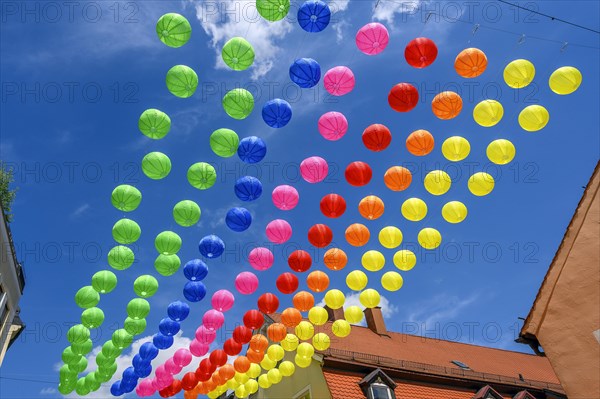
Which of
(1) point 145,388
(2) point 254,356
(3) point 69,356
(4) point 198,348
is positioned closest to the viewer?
(3) point 69,356

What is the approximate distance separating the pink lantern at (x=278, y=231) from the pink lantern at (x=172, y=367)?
551cm

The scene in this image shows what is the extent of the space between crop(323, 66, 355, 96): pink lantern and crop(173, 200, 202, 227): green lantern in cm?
371

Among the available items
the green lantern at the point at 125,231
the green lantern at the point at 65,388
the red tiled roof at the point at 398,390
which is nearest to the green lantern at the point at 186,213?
the green lantern at the point at 125,231

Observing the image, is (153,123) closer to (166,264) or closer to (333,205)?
(166,264)

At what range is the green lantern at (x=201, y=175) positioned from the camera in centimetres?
877

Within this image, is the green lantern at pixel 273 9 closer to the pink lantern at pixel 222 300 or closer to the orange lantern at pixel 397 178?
the orange lantern at pixel 397 178

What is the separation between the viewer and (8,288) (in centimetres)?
1446

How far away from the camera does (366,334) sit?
20359 millimetres

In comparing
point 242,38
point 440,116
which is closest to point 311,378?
point 440,116

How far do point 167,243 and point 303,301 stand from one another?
3.61 m

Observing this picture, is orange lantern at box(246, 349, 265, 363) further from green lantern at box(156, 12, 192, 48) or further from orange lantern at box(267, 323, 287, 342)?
green lantern at box(156, 12, 192, 48)

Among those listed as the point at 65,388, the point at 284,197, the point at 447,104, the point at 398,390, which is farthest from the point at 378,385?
the point at 447,104

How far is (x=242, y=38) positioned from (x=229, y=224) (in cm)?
380

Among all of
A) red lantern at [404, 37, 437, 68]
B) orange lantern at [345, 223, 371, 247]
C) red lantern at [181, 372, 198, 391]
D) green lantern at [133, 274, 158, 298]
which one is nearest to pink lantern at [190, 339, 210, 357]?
red lantern at [181, 372, 198, 391]
